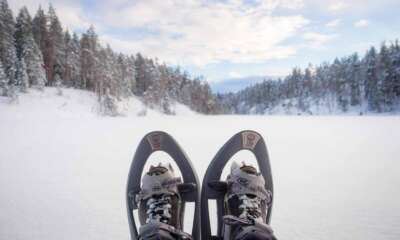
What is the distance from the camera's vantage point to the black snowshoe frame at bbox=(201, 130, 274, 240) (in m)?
1.87

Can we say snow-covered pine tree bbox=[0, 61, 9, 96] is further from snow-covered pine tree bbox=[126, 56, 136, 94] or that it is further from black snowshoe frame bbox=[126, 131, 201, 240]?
black snowshoe frame bbox=[126, 131, 201, 240]

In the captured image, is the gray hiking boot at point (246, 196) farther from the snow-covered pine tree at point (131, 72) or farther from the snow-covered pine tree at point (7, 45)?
the snow-covered pine tree at point (131, 72)

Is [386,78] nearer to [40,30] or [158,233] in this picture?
[158,233]

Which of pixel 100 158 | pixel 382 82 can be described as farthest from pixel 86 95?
pixel 382 82

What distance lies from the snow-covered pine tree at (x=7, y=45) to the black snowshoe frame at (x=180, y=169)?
2542cm

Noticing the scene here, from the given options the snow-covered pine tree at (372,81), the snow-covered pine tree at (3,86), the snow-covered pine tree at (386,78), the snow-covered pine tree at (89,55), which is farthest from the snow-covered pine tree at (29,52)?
the snow-covered pine tree at (372,81)

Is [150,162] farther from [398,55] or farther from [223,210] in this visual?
[398,55]

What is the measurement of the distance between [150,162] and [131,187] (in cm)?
187

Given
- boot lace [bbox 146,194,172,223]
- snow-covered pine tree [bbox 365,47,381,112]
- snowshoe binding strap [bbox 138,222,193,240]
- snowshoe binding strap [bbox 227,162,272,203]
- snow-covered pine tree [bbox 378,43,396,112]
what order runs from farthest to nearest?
snow-covered pine tree [bbox 365,47,381,112], snow-covered pine tree [bbox 378,43,396,112], snowshoe binding strap [bbox 227,162,272,203], boot lace [bbox 146,194,172,223], snowshoe binding strap [bbox 138,222,193,240]

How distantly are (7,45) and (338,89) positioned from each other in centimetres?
6166

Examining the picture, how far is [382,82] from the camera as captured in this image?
40.4 m

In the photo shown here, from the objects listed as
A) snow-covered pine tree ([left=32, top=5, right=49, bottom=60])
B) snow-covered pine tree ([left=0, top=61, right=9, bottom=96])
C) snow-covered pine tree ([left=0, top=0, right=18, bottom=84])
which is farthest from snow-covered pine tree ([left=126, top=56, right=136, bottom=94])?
snow-covered pine tree ([left=0, top=61, right=9, bottom=96])

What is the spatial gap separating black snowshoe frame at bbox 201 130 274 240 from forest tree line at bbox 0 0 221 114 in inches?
914

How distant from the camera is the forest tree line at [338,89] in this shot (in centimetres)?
4075
